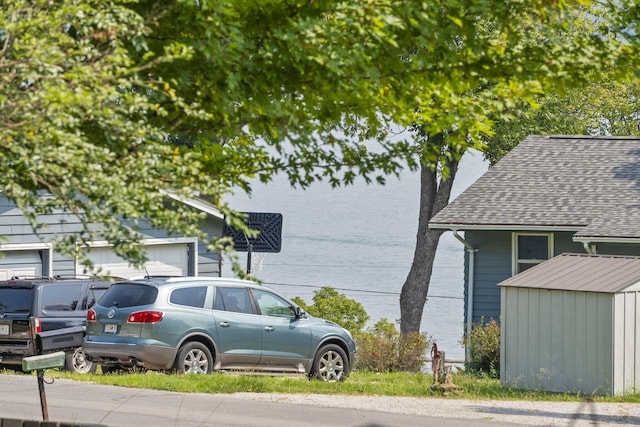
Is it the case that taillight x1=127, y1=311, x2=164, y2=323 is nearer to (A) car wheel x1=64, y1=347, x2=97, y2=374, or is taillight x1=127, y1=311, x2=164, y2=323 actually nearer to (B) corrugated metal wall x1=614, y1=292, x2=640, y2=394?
(A) car wheel x1=64, y1=347, x2=97, y2=374

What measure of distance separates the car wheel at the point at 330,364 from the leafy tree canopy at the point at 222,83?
11.7 m

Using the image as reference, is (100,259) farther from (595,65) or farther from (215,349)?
(595,65)

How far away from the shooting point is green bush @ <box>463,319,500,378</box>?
23656mm

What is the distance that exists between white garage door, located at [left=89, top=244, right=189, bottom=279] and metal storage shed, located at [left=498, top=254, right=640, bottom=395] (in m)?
11.8

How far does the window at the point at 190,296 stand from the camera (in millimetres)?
18634

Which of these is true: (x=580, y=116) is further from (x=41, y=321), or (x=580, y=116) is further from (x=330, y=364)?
(x=41, y=321)

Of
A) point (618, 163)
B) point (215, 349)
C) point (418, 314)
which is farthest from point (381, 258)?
point (215, 349)

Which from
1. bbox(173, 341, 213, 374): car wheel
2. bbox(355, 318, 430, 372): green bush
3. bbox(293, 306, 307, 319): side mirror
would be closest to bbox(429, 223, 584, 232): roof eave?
bbox(355, 318, 430, 372): green bush

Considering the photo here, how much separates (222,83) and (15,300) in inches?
541

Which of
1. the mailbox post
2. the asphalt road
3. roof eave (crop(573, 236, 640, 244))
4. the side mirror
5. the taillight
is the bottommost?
the asphalt road

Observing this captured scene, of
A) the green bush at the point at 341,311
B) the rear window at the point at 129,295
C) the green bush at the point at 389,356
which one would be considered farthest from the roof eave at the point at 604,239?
the green bush at the point at 341,311

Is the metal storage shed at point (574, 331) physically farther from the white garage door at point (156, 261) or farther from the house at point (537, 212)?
the white garage door at point (156, 261)

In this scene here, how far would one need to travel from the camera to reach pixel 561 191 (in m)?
25.8

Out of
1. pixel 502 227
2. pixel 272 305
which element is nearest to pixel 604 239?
pixel 502 227
